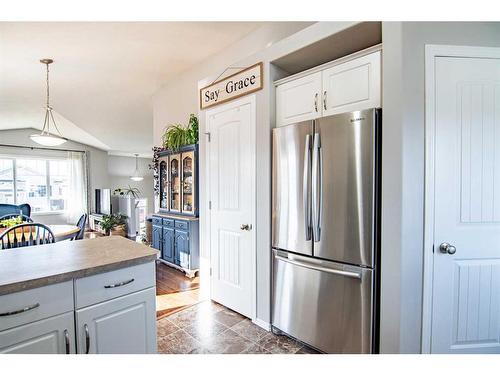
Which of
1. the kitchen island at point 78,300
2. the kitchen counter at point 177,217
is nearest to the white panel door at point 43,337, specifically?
the kitchen island at point 78,300

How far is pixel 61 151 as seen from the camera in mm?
7285

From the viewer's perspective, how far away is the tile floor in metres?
1.90

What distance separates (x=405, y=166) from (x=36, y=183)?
8.60m

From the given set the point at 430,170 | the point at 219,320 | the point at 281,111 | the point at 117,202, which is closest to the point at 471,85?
the point at 430,170

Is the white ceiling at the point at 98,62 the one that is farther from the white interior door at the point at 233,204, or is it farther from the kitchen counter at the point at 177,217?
the kitchen counter at the point at 177,217

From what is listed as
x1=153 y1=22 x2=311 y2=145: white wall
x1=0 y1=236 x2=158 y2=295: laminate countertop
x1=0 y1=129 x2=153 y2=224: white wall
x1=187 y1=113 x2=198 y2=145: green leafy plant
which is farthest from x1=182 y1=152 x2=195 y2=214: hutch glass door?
x1=0 y1=129 x2=153 y2=224: white wall

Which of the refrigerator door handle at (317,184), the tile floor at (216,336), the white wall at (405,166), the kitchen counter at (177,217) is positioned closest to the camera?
the white wall at (405,166)

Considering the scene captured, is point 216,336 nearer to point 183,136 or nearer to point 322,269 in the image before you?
point 322,269

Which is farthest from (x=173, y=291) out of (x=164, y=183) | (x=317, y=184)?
(x=317, y=184)

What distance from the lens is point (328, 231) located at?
Result: 1729 mm

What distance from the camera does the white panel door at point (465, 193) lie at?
1556mm

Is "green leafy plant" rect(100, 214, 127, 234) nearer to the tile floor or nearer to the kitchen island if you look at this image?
the tile floor

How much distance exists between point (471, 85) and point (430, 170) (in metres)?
0.58

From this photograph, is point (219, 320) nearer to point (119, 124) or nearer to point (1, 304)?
point (1, 304)
